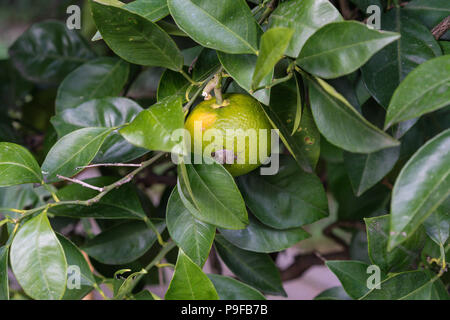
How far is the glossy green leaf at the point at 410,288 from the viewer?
46cm

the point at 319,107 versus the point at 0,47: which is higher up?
the point at 319,107

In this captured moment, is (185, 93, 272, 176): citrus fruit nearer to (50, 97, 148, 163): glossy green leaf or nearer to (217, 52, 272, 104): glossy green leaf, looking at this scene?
(217, 52, 272, 104): glossy green leaf

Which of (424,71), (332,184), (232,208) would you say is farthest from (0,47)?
(424,71)

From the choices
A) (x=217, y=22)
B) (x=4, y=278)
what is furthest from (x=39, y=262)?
(x=217, y=22)

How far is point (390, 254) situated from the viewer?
1.55 feet

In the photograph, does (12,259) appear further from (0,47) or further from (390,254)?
(0,47)

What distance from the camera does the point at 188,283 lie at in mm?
433

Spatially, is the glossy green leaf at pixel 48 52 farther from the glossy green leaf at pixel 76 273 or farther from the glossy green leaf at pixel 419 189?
the glossy green leaf at pixel 419 189

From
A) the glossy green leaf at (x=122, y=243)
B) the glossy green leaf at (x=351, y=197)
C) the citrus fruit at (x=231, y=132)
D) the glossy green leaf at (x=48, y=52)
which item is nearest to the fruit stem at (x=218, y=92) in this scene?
the citrus fruit at (x=231, y=132)

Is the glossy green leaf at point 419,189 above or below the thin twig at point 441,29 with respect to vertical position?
below

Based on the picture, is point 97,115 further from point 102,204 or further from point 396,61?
point 396,61

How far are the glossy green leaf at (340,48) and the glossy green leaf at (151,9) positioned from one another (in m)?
0.16

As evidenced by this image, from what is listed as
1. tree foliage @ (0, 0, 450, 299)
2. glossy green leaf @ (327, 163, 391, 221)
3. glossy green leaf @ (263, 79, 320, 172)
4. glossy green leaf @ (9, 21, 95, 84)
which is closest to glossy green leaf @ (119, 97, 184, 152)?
tree foliage @ (0, 0, 450, 299)
